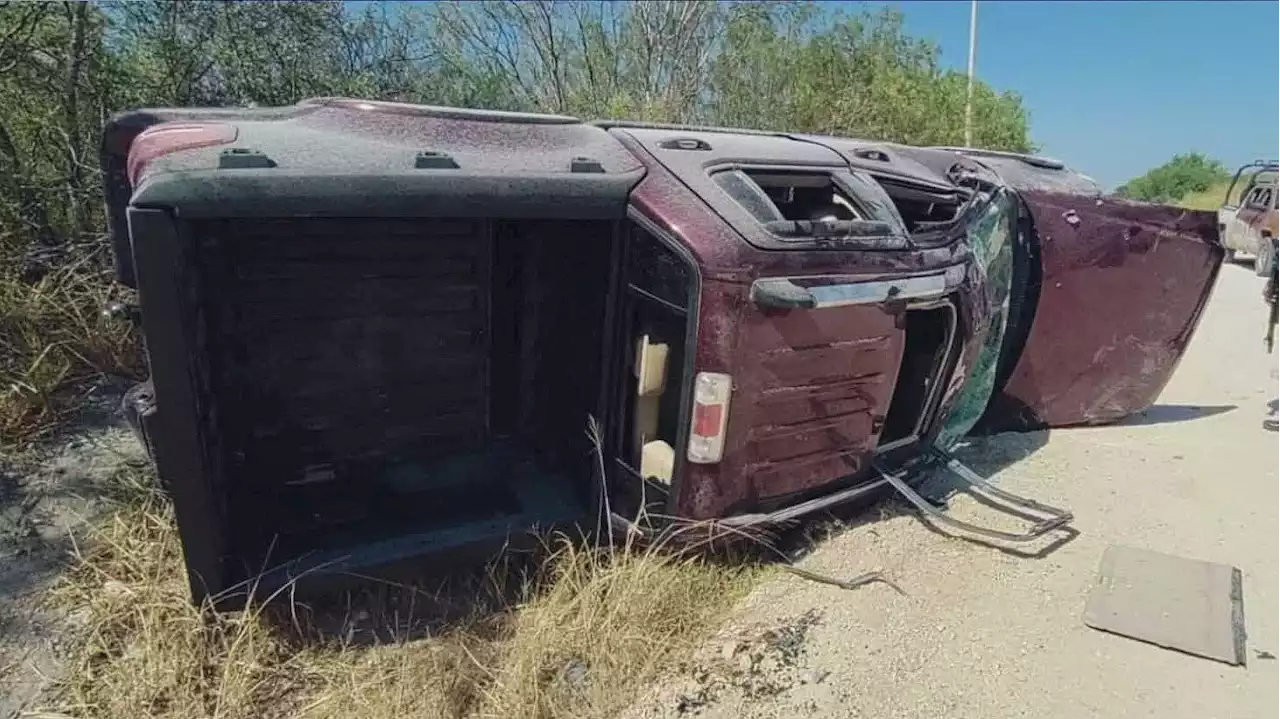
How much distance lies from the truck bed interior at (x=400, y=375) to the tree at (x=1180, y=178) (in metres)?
27.1

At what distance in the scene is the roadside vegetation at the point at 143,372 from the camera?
118 inches

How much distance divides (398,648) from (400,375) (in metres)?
1.46

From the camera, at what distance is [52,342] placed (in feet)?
15.5

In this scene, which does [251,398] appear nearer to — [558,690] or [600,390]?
[600,390]

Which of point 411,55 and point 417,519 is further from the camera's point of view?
point 411,55

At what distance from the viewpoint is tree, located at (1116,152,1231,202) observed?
2638 centimetres

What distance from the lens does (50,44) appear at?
17.8ft

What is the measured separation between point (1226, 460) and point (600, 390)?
13.7 ft

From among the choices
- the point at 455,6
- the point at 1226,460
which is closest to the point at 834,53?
the point at 455,6

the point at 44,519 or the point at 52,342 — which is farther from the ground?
the point at 52,342

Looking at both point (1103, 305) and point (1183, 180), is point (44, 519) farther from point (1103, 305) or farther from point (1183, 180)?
point (1183, 180)

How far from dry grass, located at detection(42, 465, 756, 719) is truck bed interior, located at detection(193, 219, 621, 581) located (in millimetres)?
320

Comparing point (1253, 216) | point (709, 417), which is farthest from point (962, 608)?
point (1253, 216)

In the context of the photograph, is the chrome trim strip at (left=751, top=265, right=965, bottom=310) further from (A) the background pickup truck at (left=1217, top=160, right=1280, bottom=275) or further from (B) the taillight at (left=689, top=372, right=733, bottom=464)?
(A) the background pickup truck at (left=1217, top=160, right=1280, bottom=275)
